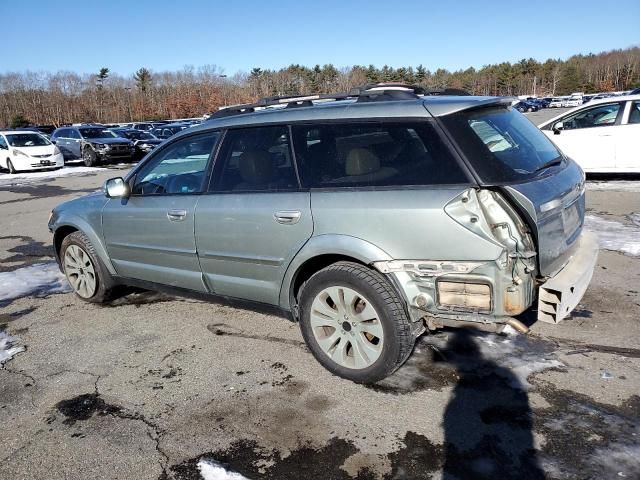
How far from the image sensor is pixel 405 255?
3.02 m

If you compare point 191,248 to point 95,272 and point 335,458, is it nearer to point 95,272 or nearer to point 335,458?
point 95,272

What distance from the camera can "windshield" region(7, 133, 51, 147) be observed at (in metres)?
20.1

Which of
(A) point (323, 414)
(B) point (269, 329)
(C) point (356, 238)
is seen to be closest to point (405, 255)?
(C) point (356, 238)

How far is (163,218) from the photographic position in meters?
4.20

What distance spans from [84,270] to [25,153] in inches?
686

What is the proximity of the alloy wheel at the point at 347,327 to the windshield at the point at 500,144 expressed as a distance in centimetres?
108

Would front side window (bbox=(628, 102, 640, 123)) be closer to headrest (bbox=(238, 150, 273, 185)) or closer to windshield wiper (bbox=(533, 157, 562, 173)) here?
windshield wiper (bbox=(533, 157, 562, 173))

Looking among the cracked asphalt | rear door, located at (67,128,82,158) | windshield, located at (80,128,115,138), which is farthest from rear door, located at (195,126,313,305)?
windshield, located at (80,128,115,138)

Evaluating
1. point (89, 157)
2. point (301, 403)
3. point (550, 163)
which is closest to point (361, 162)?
point (550, 163)

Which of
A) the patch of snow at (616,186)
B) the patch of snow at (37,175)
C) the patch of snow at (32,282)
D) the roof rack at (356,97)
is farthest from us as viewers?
the patch of snow at (37,175)

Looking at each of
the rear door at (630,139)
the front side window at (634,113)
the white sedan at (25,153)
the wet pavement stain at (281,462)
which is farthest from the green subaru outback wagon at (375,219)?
the white sedan at (25,153)

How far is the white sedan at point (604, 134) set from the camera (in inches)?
400

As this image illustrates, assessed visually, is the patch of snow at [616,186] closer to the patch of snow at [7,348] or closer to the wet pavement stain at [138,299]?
the wet pavement stain at [138,299]

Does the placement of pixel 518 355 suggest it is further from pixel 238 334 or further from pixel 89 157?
pixel 89 157
